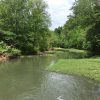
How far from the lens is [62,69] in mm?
27328

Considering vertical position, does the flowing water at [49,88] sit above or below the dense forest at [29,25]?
below

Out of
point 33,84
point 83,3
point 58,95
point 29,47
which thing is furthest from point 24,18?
point 58,95

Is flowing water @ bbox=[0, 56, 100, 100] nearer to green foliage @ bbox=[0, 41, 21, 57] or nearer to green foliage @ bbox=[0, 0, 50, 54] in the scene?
green foliage @ bbox=[0, 41, 21, 57]

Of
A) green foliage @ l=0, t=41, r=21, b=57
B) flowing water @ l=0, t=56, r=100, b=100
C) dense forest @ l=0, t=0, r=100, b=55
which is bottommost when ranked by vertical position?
flowing water @ l=0, t=56, r=100, b=100

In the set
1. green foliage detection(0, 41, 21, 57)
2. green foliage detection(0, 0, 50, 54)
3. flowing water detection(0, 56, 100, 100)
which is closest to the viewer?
flowing water detection(0, 56, 100, 100)

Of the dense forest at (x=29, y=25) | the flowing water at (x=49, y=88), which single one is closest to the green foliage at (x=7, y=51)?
the dense forest at (x=29, y=25)

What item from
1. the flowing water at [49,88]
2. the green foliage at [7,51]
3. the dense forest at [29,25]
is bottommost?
the flowing water at [49,88]

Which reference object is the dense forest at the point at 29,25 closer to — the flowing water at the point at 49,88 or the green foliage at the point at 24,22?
the green foliage at the point at 24,22

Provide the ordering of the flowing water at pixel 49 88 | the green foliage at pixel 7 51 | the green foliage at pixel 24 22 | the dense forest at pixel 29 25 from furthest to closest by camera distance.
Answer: the green foliage at pixel 24 22, the dense forest at pixel 29 25, the green foliage at pixel 7 51, the flowing water at pixel 49 88

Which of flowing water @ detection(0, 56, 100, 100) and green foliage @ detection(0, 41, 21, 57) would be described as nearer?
flowing water @ detection(0, 56, 100, 100)

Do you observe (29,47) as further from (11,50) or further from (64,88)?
(64,88)

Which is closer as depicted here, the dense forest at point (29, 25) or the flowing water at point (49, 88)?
the flowing water at point (49, 88)

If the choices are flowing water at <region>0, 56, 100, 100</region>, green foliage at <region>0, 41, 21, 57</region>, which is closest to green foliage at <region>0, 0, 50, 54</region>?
green foliage at <region>0, 41, 21, 57</region>

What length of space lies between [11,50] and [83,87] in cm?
3003
